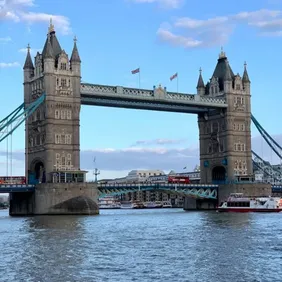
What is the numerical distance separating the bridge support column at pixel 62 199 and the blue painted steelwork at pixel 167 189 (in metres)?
10.1

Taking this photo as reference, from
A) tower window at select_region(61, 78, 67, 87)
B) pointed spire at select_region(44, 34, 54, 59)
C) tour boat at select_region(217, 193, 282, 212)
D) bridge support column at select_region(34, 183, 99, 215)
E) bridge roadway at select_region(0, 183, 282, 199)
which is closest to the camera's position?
bridge support column at select_region(34, 183, 99, 215)

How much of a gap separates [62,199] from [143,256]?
62847 mm

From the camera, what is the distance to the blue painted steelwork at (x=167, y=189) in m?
120

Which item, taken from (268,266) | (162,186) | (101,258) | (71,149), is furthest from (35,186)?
(268,266)

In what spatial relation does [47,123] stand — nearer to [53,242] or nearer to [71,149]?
[71,149]

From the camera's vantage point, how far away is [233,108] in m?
139

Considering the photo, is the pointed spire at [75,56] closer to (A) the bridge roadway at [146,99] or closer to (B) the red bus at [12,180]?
(A) the bridge roadway at [146,99]

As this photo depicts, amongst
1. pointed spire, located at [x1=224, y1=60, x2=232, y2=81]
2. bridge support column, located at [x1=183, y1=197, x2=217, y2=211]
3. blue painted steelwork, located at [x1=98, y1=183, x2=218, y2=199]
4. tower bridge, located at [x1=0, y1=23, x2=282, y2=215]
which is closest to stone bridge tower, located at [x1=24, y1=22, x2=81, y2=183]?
tower bridge, located at [x1=0, y1=23, x2=282, y2=215]

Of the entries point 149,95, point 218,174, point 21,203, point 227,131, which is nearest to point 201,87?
point 227,131

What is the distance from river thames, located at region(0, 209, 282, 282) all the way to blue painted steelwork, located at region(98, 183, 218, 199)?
54069mm

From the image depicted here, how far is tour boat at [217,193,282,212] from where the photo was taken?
114 metres

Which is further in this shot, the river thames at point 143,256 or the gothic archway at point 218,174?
the gothic archway at point 218,174

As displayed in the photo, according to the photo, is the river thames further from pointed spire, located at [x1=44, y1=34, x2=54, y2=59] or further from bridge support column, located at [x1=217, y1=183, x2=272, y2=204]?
bridge support column, located at [x1=217, y1=183, x2=272, y2=204]

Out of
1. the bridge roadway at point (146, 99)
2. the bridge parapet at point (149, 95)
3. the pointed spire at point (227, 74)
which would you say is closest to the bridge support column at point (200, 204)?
the bridge roadway at point (146, 99)
